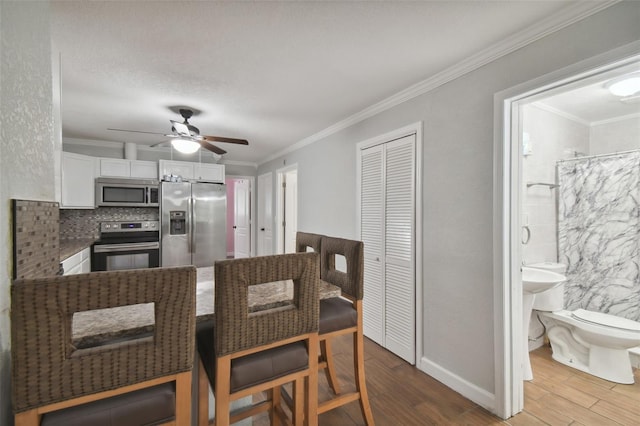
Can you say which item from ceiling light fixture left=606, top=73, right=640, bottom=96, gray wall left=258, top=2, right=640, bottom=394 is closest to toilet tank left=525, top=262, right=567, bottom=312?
gray wall left=258, top=2, right=640, bottom=394

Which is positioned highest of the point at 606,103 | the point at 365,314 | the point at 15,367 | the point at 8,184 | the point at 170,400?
the point at 606,103

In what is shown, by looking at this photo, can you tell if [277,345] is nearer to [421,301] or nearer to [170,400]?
[170,400]

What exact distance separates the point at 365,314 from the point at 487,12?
104 inches

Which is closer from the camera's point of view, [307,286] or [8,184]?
[8,184]

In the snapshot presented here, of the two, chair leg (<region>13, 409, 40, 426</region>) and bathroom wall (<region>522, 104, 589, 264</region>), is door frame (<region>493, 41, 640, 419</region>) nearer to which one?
bathroom wall (<region>522, 104, 589, 264</region>)

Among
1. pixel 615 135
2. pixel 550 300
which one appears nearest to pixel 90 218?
pixel 550 300

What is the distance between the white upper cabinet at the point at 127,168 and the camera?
3902mm

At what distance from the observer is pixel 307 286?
1161mm

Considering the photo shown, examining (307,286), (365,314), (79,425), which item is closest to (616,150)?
(365,314)

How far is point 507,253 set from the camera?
172 cm

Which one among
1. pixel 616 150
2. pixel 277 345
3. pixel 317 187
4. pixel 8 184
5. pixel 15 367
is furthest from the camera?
pixel 317 187

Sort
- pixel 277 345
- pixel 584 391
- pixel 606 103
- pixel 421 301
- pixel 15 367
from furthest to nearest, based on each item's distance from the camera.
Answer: pixel 606 103
pixel 421 301
pixel 584 391
pixel 277 345
pixel 15 367

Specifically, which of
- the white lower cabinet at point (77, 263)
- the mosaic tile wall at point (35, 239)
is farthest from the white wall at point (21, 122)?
the white lower cabinet at point (77, 263)

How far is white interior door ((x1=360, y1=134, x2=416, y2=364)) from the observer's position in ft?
7.77
